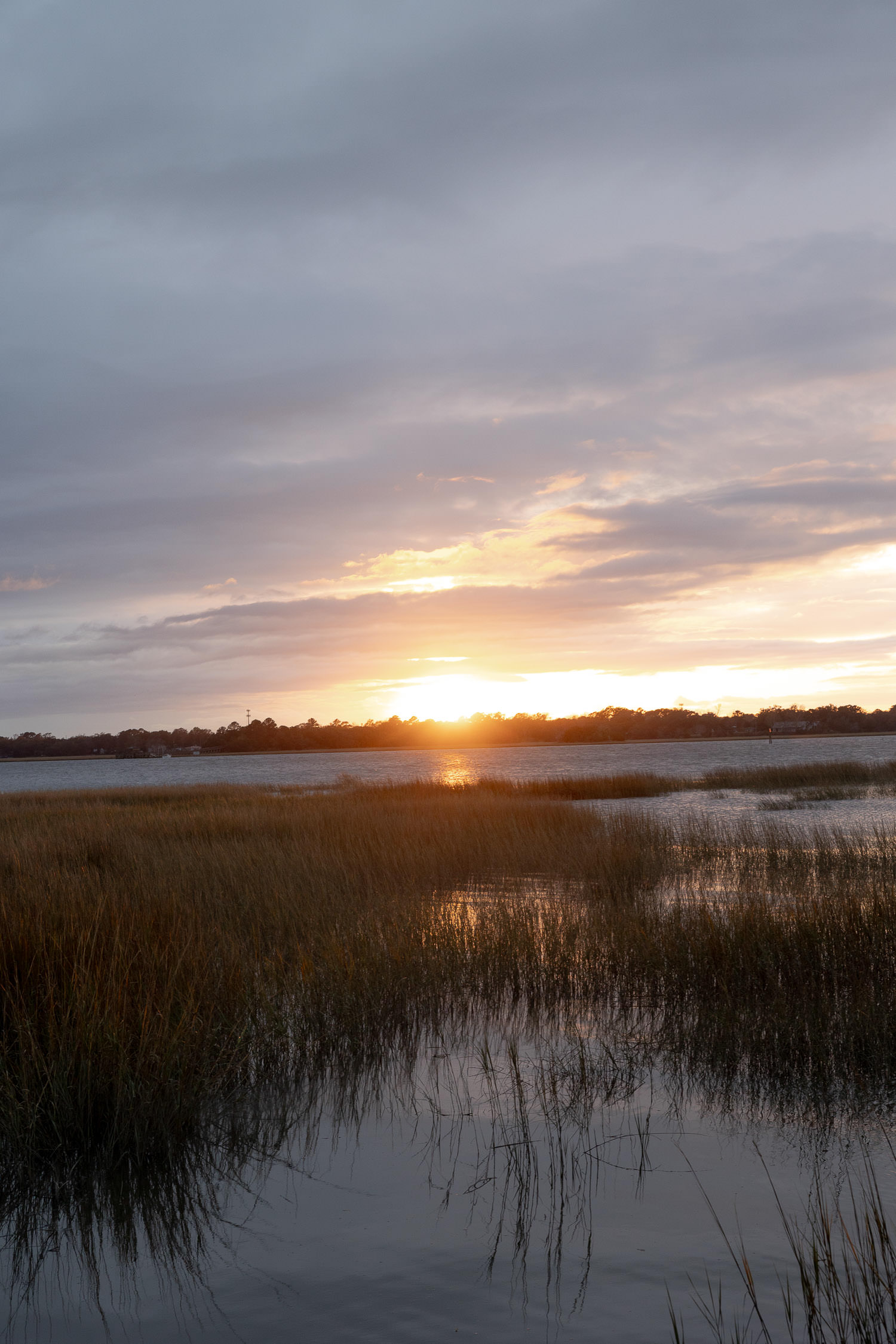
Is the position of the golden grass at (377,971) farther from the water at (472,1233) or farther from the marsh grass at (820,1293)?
the marsh grass at (820,1293)

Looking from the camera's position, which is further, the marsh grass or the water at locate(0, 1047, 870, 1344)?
the water at locate(0, 1047, 870, 1344)

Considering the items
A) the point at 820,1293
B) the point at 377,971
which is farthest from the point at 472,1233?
the point at 377,971

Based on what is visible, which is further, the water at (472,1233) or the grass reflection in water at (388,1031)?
the grass reflection in water at (388,1031)

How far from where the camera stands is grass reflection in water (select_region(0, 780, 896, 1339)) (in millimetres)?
3588

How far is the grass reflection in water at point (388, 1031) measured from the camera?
3.59 m

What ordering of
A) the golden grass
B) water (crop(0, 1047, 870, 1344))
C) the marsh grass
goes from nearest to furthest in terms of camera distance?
the marsh grass, water (crop(0, 1047, 870, 1344)), the golden grass

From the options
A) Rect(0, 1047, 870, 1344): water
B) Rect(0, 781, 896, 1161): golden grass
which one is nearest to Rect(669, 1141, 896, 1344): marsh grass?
Rect(0, 1047, 870, 1344): water

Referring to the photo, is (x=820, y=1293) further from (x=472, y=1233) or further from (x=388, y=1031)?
(x=388, y=1031)

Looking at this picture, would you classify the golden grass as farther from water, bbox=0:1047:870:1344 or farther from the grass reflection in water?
water, bbox=0:1047:870:1344

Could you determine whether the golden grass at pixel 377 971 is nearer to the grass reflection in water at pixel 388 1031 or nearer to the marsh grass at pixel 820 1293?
the grass reflection in water at pixel 388 1031

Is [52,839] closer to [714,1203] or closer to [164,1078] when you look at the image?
[164,1078]

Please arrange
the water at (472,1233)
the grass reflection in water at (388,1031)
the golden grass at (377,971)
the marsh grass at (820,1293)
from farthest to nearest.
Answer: the golden grass at (377,971) < the grass reflection in water at (388,1031) < the water at (472,1233) < the marsh grass at (820,1293)

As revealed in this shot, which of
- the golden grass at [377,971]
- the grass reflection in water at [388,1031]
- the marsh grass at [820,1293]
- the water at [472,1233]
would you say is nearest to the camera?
the marsh grass at [820,1293]

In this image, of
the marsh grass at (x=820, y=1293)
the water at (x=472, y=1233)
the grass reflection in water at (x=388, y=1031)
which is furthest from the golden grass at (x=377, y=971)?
the marsh grass at (x=820, y=1293)
